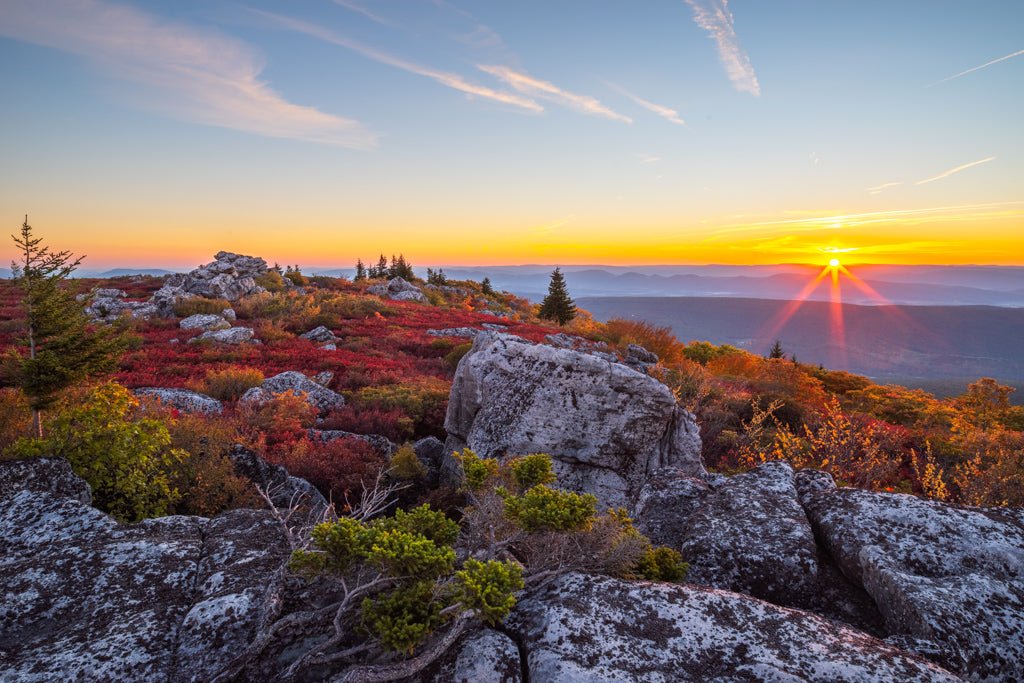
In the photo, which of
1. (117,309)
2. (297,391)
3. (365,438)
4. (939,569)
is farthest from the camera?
(117,309)

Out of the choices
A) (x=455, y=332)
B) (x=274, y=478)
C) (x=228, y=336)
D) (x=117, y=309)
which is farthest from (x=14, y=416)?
(x=117, y=309)

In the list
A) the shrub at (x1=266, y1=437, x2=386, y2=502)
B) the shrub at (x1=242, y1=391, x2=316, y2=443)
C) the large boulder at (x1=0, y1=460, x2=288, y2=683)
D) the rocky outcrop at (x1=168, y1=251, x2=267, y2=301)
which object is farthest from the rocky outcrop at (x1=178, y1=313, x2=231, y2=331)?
the large boulder at (x1=0, y1=460, x2=288, y2=683)

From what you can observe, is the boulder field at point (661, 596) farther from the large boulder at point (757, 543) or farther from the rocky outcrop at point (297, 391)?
the rocky outcrop at point (297, 391)

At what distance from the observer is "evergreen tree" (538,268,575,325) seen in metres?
39.2

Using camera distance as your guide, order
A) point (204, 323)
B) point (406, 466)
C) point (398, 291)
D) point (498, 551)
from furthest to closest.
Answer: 1. point (398, 291)
2. point (204, 323)
3. point (406, 466)
4. point (498, 551)

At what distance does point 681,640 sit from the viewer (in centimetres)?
338

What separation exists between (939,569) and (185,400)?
1435 cm

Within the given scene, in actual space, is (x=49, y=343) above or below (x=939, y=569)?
above

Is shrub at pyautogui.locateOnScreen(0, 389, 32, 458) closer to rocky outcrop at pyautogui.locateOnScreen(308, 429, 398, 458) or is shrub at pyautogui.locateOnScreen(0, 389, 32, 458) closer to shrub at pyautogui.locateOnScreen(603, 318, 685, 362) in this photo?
rocky outcrop at pyautogui.locateOnScreen(308, 429, 398, 458)

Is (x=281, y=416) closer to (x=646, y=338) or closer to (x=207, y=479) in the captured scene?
(x=207, y=479)

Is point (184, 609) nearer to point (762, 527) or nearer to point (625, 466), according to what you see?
point (762, 527)

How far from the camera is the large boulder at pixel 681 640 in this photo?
3.03m

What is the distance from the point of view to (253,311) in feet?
93.5

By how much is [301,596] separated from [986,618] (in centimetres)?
574
